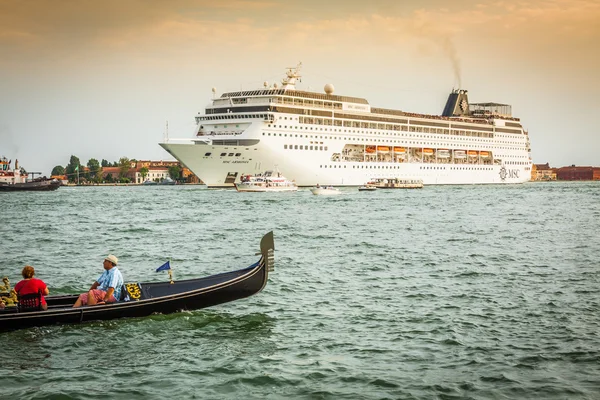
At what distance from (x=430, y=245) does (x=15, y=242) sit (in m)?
17.6

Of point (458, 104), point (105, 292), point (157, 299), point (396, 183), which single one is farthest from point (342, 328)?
point (458, 104)

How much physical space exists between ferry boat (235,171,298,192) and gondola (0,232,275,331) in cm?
5352

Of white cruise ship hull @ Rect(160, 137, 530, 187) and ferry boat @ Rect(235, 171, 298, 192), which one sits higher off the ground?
white cruise ship hull @ Rect(160, 137, 530, 187)

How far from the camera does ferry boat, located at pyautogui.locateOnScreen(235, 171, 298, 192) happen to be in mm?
68062

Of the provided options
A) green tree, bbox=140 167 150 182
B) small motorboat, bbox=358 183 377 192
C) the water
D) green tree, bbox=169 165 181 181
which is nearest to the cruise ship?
small motorboat, bbox=358 183 377 192

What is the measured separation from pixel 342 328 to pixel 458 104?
364 ft

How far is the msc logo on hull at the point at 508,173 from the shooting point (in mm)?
111375

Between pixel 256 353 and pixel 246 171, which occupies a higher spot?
pixel 246 171

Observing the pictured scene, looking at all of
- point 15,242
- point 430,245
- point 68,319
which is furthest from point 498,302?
point 15,242

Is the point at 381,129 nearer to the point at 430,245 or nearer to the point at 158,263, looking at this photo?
the point at 430,245

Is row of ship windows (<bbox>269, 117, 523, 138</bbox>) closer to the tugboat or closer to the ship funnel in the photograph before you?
the ship funnel

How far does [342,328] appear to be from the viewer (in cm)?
1312

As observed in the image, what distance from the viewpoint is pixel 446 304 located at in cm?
1529

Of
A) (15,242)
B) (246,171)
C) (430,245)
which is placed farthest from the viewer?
(246,171)
